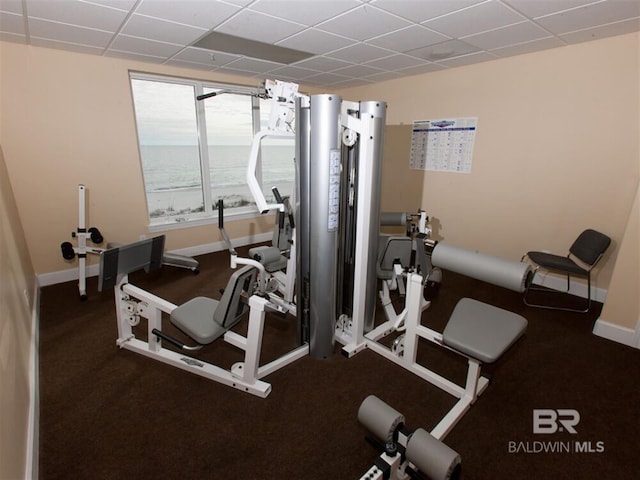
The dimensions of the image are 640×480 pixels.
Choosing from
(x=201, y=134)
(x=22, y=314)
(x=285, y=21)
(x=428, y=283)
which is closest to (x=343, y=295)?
(x=428, y=283)

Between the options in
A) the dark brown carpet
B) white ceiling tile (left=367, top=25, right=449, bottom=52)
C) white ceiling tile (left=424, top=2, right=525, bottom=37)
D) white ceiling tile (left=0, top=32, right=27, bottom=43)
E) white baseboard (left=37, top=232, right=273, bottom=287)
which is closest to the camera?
the dark brown carpet

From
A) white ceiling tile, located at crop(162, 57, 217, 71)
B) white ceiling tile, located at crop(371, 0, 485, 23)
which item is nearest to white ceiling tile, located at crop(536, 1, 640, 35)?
white ceiling tile, located at crop(371, 0, 485, 23)

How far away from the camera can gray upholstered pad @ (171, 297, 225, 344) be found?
185 cm

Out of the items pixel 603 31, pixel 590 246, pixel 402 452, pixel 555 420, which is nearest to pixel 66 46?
pixel 402 452

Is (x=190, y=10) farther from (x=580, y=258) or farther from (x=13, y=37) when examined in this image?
(x=580, y=258)

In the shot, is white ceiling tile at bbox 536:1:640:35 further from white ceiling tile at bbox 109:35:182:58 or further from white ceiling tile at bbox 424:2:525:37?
white ceiling tile at bbox 109:35:182:58

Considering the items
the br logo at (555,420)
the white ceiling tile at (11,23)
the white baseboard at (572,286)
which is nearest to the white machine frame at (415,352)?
the br logo at (555,420)

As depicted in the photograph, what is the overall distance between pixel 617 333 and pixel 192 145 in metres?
4.58

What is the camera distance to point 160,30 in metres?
2.41

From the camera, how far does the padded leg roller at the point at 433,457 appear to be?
120cm

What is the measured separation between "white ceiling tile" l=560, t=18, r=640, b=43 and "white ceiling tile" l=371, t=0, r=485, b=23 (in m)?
1.16

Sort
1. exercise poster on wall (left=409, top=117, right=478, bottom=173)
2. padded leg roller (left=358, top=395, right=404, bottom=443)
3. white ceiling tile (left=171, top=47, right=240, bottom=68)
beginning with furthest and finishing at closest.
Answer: exercise poster on wall (left=409, top=117, right=478, bottom=173) < white ceiling tile (left=171, top=47, right=240, bottom=68) < padded leg roller (left=358, top=395, right=404, bottom=443)

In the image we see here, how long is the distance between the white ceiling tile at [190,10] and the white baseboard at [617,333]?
3.47m

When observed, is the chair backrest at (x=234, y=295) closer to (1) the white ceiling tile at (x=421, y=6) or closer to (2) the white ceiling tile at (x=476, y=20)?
(1) the white ceiling tile at (x=421, y=6)
